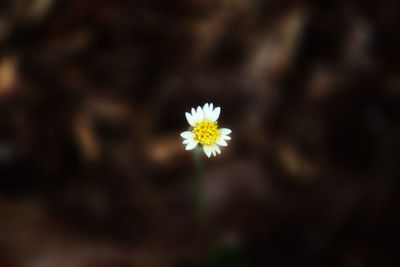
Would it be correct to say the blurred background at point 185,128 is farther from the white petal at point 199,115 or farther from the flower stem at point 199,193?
the white petal at point 199,115

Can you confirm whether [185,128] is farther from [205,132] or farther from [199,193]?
[205,132]

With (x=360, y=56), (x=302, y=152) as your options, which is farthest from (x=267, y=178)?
(x=360, y=56)

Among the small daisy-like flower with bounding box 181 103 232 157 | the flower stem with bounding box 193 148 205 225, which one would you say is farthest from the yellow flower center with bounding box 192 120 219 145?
the flower stem with bounding box 193 148 205 225

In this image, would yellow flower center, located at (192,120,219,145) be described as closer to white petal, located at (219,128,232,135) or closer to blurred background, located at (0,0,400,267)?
white petal, located at (219,128,232,135)

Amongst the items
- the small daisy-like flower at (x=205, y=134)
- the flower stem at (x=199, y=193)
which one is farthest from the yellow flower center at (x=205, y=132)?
the flower stem at (x=199, y=193)

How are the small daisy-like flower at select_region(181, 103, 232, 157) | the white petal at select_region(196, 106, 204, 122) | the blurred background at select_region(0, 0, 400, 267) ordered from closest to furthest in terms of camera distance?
1. the small daisy-like flower at select_region(181, 103, 232, 157)
2. the white petal at select_region(196, 106, 204, 122)
3. the blurred background at select_region(0, 0, 400, 267)

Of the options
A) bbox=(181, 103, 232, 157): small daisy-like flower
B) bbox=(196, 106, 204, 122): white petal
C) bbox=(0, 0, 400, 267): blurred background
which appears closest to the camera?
bbox=(181, 103, 232, 157): small daisy-like flower
